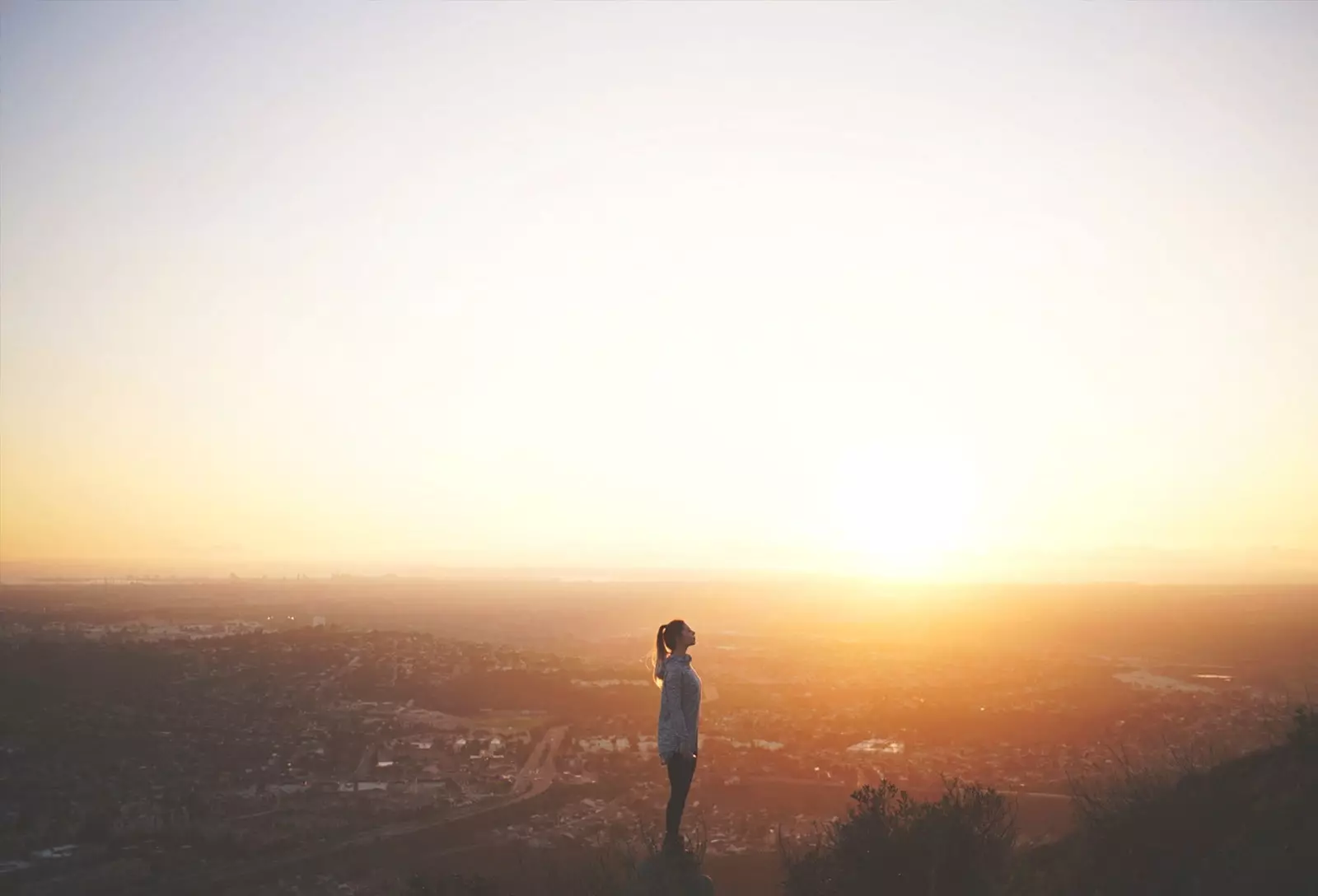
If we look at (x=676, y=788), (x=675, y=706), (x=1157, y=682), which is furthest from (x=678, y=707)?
(x=1157, y=682)

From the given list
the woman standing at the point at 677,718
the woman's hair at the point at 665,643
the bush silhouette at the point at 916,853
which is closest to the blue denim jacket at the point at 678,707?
the woman standing at the point at 677,718

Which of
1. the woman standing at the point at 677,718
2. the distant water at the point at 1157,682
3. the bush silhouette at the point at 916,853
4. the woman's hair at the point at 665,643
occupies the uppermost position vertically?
the woman's hair at the point at 665,643

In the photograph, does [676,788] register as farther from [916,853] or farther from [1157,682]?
[1157,682]

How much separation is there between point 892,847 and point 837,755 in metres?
27.8

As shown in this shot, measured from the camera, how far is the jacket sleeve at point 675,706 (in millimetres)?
7605

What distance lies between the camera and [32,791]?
25.1 meters

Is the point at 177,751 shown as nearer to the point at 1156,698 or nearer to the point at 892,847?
the point at 892,847

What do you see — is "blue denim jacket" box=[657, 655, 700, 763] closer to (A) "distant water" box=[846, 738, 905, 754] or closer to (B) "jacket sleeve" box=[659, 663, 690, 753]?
(B) "jacket sleeve" box=[659, 663, 690, 753]

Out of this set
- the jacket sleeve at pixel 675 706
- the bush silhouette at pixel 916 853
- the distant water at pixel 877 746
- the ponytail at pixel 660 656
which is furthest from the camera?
the distant water at pixel 877 746

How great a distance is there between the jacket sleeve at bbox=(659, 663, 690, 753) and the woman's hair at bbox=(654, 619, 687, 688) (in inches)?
4.7

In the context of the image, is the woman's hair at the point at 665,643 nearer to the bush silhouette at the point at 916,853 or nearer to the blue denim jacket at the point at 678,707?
the blue denim jacket at the point at 678,707

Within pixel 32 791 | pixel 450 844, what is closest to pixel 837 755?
pixel 450 844

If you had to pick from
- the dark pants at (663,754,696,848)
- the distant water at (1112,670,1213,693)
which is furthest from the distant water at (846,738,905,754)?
the dark pants at (663,754,696,848)

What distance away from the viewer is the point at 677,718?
25.0 ft
